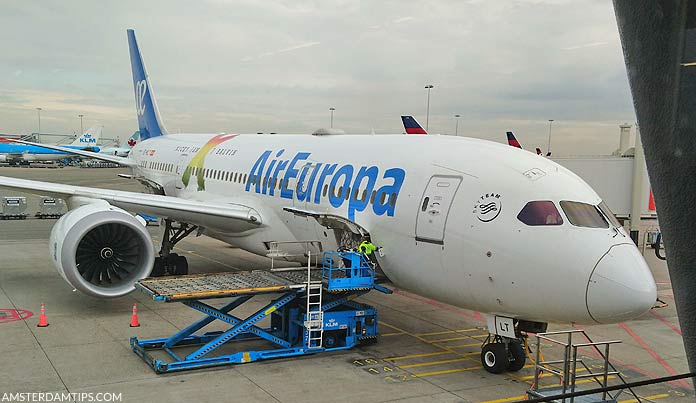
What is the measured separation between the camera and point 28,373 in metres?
10.6

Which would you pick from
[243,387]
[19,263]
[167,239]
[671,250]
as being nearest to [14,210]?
[19,263]

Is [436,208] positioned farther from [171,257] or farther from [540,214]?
→ [171,257]

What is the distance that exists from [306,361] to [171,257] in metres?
9.59

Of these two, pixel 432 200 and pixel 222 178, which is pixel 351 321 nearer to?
pixel 432 200

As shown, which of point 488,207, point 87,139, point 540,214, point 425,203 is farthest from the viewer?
point 87,139

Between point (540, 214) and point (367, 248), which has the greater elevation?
point (540, 214)

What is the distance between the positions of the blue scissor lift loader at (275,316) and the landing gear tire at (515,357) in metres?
2.59

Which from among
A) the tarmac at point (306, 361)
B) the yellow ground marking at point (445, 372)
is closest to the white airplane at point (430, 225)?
the yellow ground marking at point (445, 372)

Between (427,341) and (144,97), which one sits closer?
(427,341)

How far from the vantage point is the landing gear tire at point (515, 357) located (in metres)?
11.4

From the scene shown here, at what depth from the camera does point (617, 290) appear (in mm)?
9227

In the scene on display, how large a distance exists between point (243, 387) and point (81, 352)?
11.9ft

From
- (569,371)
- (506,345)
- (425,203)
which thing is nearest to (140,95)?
(425,203)

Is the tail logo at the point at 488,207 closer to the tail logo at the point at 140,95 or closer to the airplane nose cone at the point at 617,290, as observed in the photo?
the airplane nose cone at the point at 617,290
